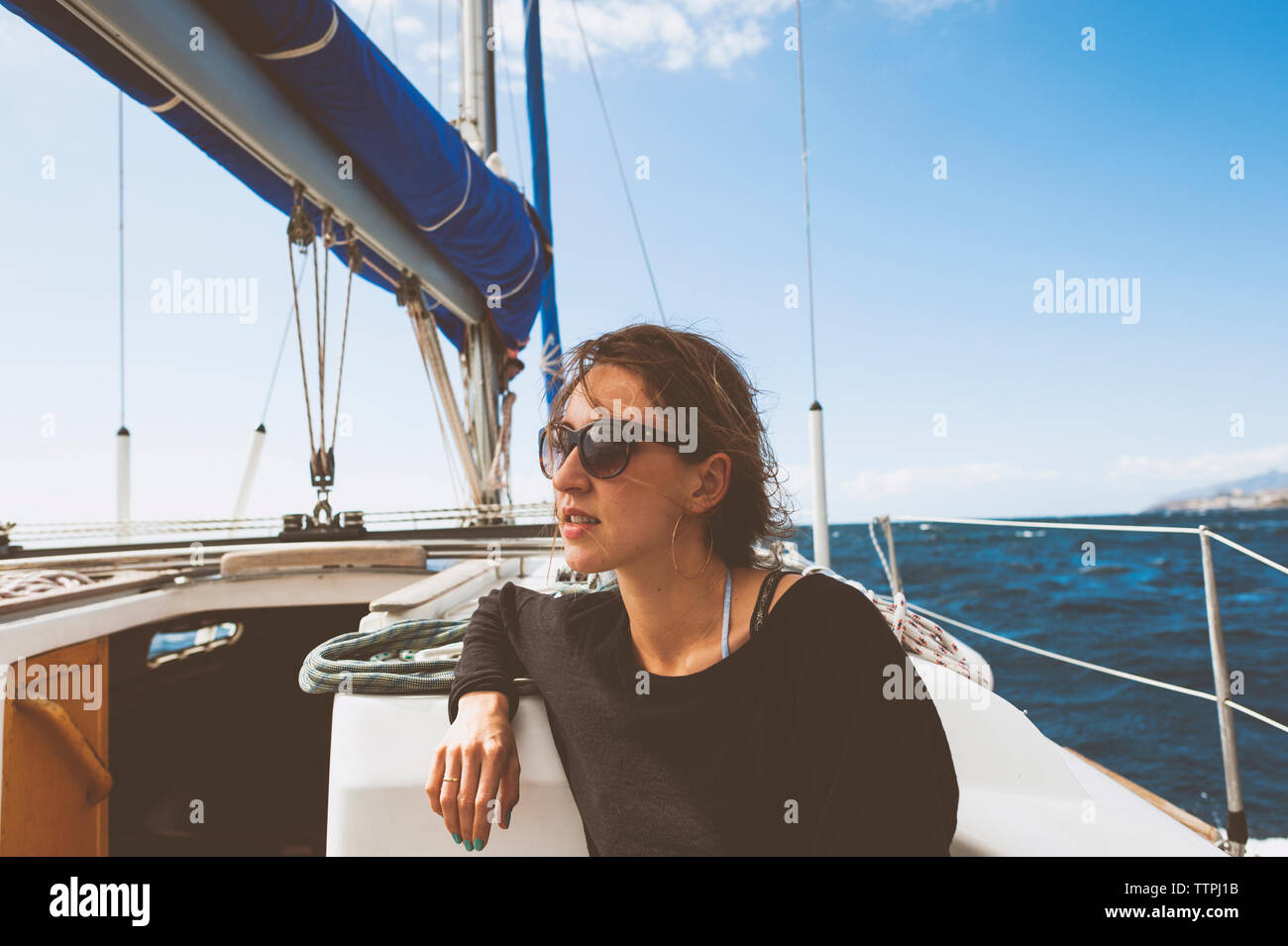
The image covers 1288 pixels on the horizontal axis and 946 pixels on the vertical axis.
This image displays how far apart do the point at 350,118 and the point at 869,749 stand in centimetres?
Answer: 260

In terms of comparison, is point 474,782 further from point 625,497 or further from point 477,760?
point 625,497

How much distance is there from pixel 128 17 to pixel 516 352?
4068mm

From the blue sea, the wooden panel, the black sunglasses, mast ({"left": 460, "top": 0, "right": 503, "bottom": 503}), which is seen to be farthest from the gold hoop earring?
mast ({"left": 460, "top": 0, "right": 503, "bottom": 503})

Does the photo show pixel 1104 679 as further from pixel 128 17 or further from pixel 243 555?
pixel 128 17

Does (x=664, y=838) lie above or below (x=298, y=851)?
above

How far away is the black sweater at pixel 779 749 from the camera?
2.96 feet

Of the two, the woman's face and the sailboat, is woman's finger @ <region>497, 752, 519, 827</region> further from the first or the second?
the woman's face

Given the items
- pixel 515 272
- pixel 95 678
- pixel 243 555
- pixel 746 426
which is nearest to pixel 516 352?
pixel 515 272

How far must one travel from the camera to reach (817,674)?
38.6 inches

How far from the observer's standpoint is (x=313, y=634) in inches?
127

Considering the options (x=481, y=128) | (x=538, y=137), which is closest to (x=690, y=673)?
(x=481, y=128)

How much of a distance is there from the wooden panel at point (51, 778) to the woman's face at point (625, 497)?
165 cm

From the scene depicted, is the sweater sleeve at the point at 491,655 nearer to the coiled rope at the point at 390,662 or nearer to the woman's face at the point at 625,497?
the coiled rope at the point at 390,662

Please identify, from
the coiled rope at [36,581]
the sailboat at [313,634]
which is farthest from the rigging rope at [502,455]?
the coiled rope at [36,581]
